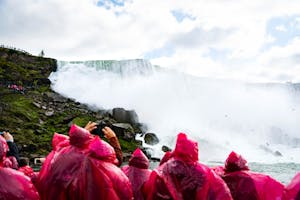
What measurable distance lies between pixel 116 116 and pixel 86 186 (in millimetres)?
44994

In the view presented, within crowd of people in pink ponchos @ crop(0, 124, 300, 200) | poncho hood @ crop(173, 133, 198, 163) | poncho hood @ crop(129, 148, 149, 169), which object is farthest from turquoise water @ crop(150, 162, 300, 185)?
poncho hood @ crop(173, 133, 198, 163)

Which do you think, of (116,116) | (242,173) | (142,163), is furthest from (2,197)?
(116,116)

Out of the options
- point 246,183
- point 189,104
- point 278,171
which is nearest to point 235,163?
point 246,183

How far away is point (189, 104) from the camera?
68562 mm

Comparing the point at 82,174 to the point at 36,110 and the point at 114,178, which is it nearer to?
the point at 114,178

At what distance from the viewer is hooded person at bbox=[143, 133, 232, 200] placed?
510 centimetres

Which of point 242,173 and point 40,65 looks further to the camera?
point 40,65

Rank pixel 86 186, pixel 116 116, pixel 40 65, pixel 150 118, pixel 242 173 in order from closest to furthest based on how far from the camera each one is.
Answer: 1. pixel 86 186
2. pixel 242 173
3. pixel 116 116
4. pixel 150 118
5. pixel 40 65

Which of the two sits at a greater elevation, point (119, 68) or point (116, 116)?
point (119, 68)

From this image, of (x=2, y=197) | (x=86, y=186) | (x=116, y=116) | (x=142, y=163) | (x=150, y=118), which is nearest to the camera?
(x=2, y=197)

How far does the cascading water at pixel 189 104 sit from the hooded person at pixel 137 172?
152ft

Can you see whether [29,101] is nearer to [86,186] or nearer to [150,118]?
[150,118]

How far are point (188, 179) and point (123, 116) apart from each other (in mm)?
45240

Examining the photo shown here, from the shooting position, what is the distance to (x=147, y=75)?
69.0m
